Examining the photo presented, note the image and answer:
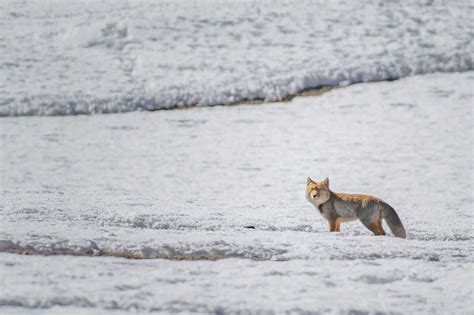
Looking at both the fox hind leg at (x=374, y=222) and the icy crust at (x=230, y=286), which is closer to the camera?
the icy crust at (x=230, y=286)

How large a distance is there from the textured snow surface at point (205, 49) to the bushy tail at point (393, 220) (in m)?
7.20

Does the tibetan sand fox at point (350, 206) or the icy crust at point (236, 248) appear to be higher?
the tibetan sand fox at point (350, 206)

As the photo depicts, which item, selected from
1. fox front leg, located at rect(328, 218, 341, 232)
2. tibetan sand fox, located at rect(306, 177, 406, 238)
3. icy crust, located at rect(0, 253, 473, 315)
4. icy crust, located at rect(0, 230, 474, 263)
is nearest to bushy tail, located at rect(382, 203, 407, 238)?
tibetan sand fox, located at rect(306, 177, 406, 238)

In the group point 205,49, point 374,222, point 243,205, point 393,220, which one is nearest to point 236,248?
point 374,222

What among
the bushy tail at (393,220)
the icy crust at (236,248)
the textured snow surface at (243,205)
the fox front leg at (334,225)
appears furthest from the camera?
the fox front leg at (334,225)

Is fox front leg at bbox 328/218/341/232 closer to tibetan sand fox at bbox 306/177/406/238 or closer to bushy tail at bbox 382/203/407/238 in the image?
tibetan sand fox at bbox 306/177/406/238

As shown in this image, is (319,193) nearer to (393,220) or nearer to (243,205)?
(393,220)

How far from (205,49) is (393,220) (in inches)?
366

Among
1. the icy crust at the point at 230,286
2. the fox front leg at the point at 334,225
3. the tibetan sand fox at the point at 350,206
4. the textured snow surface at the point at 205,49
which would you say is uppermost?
the textured snow surface at the point at 205,49

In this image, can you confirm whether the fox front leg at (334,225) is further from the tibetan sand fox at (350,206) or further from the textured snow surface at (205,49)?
the textured snow surface at (205,49)

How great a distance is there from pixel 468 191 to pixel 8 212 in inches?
239

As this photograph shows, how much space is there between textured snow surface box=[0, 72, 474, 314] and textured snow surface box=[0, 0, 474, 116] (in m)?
0.45

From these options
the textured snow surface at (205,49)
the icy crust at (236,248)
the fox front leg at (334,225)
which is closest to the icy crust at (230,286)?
the icy crust at (236,248)

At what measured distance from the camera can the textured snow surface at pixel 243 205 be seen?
6281 mm
